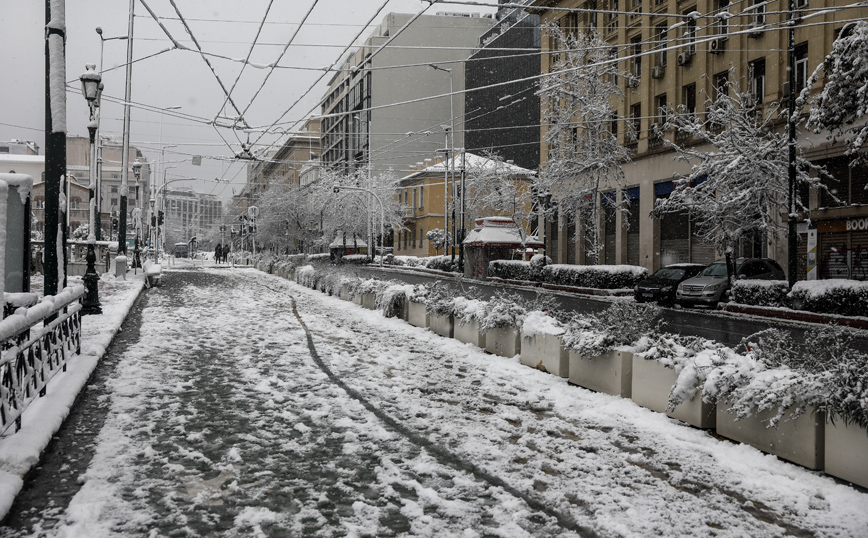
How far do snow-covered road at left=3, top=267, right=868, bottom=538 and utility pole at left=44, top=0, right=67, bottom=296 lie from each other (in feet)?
8.23

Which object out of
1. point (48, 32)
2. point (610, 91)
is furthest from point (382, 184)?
point (48, 32)

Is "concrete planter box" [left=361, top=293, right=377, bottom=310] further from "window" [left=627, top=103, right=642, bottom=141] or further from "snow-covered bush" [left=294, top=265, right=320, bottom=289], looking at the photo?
"window" [left=627, top=103, right=642, bottom=141]

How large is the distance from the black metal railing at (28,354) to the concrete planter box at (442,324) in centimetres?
726

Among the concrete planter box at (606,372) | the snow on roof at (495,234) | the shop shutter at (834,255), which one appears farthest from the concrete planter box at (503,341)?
the snow on roof at (495,234)

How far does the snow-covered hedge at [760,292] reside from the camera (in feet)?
68.7

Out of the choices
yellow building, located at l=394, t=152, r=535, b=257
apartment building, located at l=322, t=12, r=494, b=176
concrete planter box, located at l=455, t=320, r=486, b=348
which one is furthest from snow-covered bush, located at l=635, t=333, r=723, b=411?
apartment building, located at l=322, t=12, r=494, b=176

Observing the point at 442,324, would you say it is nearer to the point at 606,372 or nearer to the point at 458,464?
the point at 606,372

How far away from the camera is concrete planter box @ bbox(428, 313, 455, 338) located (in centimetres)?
1426


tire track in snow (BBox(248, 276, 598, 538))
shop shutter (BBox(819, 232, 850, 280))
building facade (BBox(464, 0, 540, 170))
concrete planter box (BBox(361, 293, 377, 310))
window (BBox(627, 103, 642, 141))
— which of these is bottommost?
tire track in snow (BBox(248, 276, 598, 538))

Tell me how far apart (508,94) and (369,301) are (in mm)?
63231

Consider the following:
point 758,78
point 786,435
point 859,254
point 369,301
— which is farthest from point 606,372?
point 758,78

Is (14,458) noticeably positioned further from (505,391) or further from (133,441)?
(505,391)

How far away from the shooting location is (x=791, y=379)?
19.6ft

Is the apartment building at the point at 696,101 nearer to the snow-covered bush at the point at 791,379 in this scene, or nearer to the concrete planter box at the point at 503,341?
the concrete planter box at the point at 503,341
